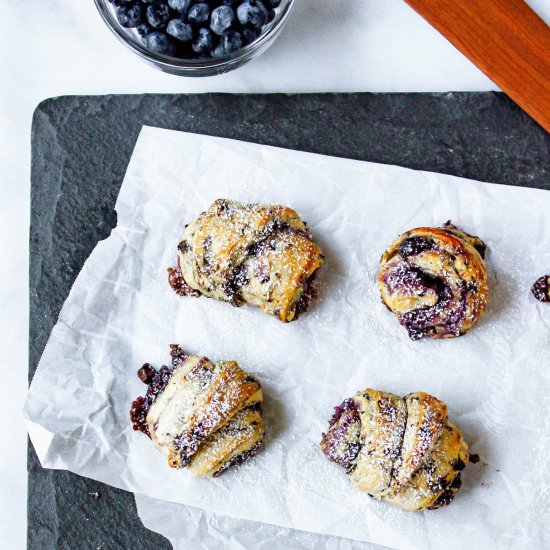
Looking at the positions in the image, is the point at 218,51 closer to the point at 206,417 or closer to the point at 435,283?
the point at 435,283

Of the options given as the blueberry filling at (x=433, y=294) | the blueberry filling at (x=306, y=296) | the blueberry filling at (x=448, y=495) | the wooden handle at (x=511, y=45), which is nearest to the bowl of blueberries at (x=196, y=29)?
the wooden handle at (x=511, y=45)

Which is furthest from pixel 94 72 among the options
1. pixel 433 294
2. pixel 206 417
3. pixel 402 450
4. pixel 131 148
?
pixel 402 450

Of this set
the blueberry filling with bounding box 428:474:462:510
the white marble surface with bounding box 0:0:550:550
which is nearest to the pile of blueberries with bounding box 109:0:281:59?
the white marble surface with bounding box 0:0:550:550

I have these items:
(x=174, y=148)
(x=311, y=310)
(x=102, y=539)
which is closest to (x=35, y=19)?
(x=174, y=148)

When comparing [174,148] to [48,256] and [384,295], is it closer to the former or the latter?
[48,256]

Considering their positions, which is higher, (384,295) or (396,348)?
(384,295)

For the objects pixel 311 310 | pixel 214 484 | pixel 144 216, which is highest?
pixel 144 216
